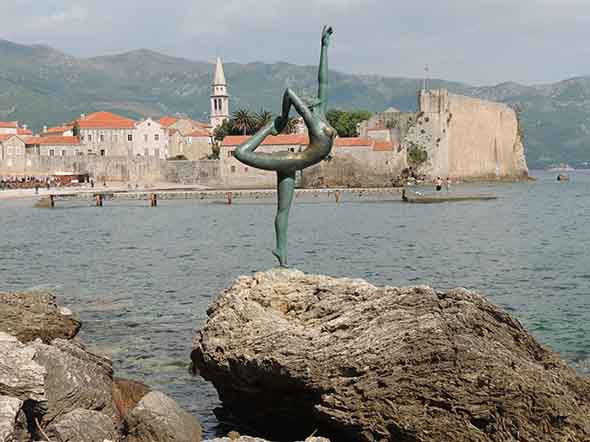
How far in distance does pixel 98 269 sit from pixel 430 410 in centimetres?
1676

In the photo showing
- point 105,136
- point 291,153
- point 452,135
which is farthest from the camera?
point 452,135

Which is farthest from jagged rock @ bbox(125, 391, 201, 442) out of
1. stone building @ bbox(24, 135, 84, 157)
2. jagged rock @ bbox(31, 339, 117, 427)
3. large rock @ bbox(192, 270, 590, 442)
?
stone building @ bbox(24, 135, 84, 157)

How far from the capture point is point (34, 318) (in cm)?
973

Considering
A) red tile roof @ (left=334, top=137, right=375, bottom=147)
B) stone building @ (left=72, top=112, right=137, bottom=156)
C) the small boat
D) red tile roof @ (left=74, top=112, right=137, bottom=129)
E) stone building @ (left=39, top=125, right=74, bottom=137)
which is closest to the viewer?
the small boat

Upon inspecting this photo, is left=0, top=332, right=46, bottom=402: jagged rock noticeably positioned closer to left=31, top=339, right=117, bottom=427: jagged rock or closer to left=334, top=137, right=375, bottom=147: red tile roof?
left=31, top=339, right=117, bottom=427: jagged rock

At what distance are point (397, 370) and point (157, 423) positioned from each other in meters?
1.94

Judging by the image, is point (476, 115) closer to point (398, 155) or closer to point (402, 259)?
point (398, 155)

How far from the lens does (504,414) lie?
533 cm

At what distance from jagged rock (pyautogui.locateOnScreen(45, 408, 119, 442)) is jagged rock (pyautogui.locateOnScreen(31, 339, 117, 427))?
8.0 inches

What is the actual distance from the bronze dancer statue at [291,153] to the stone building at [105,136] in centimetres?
8090

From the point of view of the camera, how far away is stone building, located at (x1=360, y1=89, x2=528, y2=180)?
85.6 meters

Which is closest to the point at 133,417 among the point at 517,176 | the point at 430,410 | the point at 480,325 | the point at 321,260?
the point at 430,410

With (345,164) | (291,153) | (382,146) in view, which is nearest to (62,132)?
(345,164)

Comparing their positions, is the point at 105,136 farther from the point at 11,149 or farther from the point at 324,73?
the point at 324,73
